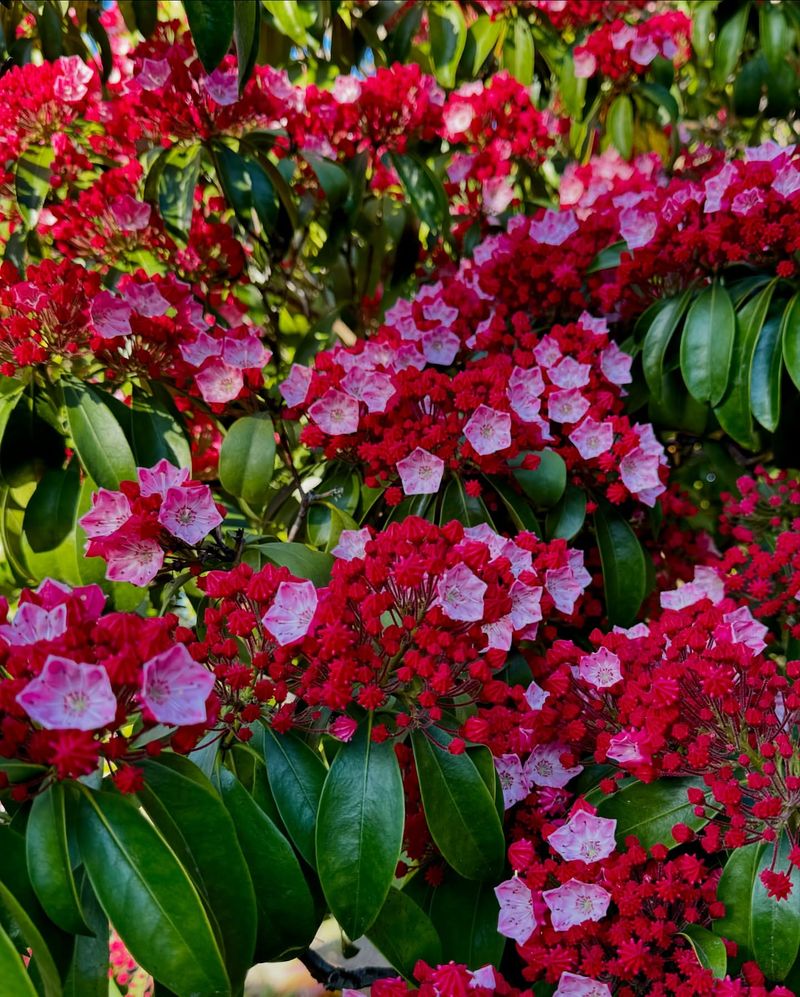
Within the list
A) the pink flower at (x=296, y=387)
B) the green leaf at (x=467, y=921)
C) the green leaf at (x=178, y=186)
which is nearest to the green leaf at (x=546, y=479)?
the pink flower at (x=296, y=387)

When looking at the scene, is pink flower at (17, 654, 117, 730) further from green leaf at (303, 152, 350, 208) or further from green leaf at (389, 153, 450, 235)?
green leaf at (389, 153, 450, 235)

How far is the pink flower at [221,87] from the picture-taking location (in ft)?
5.52

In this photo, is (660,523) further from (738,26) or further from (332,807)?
(738,26)

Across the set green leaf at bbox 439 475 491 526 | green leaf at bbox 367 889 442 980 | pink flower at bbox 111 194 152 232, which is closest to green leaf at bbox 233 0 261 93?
pink flower at bbox 111 194 152 232

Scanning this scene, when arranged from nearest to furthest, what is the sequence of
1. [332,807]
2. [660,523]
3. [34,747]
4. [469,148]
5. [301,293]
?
[34,747]
[332,807]
[660,523]
[469,148]
[301,293]

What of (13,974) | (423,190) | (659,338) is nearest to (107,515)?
(13,974)

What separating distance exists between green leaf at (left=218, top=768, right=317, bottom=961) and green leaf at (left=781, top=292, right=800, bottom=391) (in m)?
1.09

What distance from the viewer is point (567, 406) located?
5.18 ft

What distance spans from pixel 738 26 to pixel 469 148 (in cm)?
79

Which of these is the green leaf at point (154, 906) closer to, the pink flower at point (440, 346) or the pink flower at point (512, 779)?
the pink flower at point (512, 779)

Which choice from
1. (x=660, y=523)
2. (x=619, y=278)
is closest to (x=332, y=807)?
(x=660, y=523)

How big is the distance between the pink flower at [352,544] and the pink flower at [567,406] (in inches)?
17.4

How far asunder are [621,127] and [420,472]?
140cm

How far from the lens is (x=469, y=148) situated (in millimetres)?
2293
